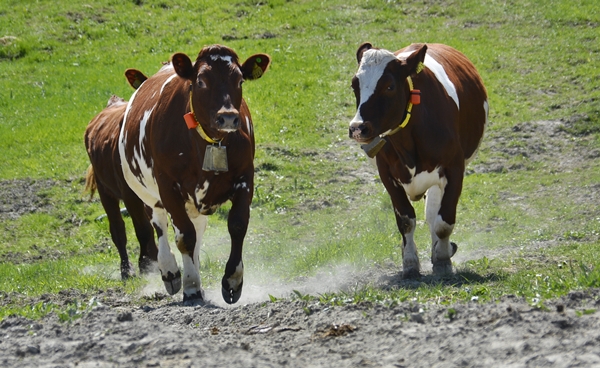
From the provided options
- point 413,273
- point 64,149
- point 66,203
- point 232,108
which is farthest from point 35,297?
point 64,149

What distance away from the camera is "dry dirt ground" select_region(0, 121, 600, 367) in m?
5.84

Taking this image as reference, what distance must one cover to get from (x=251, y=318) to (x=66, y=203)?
10.0 m

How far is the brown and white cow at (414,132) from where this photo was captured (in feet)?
31.4

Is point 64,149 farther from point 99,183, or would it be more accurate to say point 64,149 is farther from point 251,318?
point 251,318

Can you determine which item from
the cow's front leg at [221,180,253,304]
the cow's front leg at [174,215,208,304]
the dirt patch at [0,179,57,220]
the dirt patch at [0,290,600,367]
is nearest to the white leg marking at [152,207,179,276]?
the cow's front leg at [174,215,208,304]

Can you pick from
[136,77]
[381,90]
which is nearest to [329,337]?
[381,90]

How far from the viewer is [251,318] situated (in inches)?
295

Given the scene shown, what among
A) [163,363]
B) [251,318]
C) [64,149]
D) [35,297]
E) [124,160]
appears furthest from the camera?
[64,149]

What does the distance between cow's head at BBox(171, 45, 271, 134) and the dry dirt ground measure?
216 centimetres

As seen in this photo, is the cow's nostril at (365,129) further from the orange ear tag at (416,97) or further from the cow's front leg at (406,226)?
the cow's front leg at (406,226)

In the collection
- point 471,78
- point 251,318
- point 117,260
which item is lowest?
point 117,260

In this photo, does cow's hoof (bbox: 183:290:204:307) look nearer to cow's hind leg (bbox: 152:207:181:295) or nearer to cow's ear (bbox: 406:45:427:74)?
cow's hind leg (bbox: 152:207:181:295)

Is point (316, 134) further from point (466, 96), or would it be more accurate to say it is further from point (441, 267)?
point (441, 267)

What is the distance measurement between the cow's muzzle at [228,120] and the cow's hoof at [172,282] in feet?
7.06
